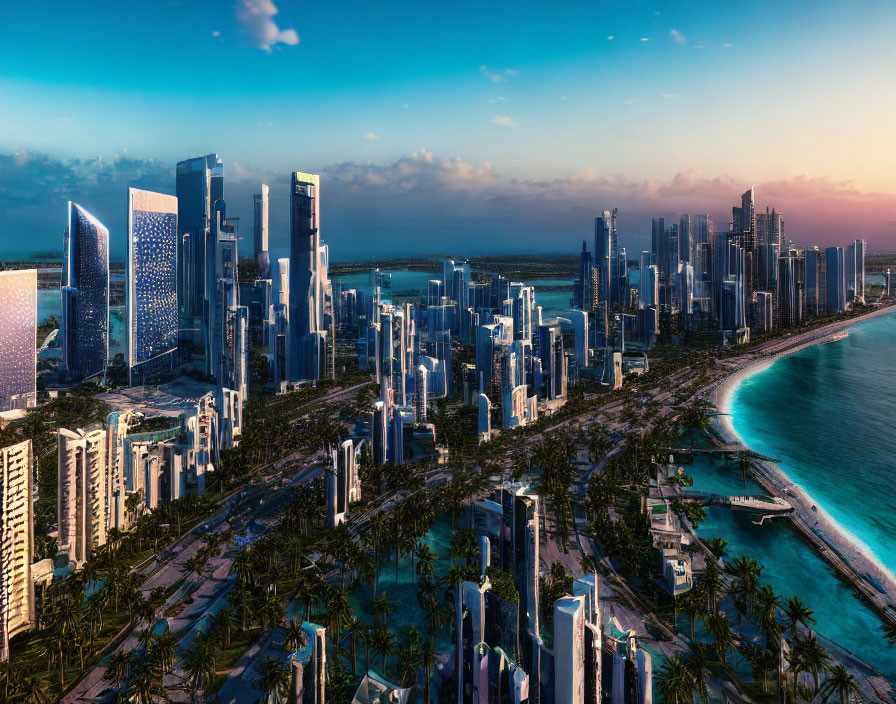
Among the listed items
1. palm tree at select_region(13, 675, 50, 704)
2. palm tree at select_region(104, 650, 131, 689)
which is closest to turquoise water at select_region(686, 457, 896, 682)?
palm tree at select_region(104, 650, 131, 689)

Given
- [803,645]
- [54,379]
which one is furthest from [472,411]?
[54,379]

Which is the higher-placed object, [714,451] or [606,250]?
[606,250]

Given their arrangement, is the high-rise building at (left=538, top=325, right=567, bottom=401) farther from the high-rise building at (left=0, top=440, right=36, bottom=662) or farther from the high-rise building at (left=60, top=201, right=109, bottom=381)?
the high-rise building at (left=60, top=201, right=109, bottom=381)

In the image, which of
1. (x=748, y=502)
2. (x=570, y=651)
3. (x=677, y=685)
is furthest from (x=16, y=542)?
(x=748, y=502)

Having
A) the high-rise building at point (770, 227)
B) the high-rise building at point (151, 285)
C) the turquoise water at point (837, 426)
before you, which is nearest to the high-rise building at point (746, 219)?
the high-rise building at point (770, 227)

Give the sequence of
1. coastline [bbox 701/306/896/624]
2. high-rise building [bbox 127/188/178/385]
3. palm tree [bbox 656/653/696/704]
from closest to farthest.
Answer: palm tree [bbox 656/653/696/704] < coastline [bbox 701/306/896/624] < high-rise building [bbox 127/188/178/385]

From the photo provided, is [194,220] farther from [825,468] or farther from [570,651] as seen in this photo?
[570,651]
